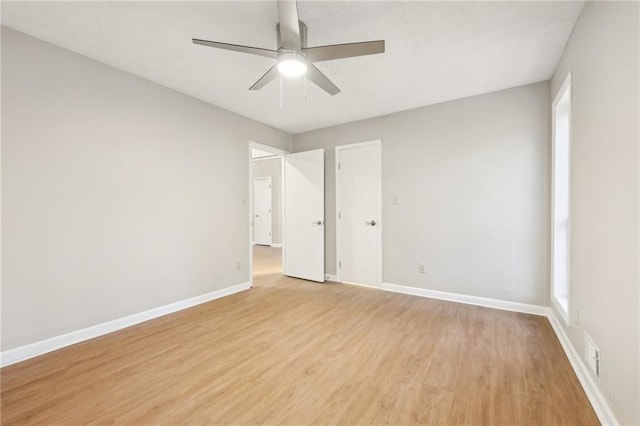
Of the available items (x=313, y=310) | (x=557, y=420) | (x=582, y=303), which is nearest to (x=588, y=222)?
(x=582, y=303)

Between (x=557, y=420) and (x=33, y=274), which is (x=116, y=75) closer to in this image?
(x=33, y=274)

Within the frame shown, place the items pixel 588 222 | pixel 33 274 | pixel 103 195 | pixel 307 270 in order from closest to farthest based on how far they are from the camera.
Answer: pixel 588 222 → pixel 33 274 → pixel 103 195 → pixel 307 270

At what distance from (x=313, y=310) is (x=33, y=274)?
2.54 m

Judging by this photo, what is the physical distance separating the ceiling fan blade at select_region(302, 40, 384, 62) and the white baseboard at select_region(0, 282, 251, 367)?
2.97 m

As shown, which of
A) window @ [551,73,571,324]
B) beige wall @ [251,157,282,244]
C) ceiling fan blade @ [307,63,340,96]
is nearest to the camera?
ceiling fan blade @ [307,63,340,96]

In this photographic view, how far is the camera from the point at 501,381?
1859mm

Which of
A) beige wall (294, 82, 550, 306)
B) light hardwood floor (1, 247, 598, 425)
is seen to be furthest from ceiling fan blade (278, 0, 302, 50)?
beige wall (294, 82, 550, 306)

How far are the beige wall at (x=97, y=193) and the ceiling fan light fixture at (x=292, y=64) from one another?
1.85 m

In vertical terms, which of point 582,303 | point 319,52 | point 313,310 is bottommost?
point 313,310

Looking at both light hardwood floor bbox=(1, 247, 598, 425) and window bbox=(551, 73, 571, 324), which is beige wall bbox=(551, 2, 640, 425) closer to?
light hardwood floor bbox=(1, 247, 598, 425)

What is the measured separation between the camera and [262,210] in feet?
28.0

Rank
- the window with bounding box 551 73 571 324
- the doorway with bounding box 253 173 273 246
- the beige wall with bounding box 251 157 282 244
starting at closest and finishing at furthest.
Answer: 1. the window with bounding box 551 73 571 324
2. the beige wall with bounding box 251 157 282 244
3. the doorway with bounding box 253 173 273 246

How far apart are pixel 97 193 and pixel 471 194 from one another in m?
4.05

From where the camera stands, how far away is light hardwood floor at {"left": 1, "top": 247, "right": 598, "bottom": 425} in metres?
1.57
